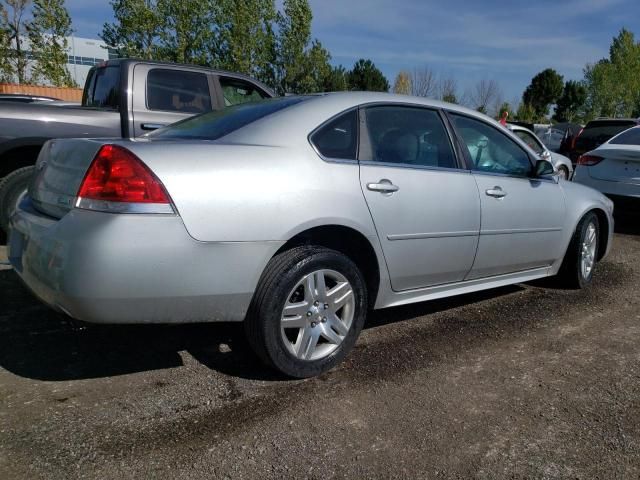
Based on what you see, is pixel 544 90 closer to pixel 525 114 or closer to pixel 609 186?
pixel 525 114

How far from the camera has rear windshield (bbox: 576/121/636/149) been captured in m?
12.4

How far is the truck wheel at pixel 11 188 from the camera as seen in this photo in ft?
16.1

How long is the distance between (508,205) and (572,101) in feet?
153

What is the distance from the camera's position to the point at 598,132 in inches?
498

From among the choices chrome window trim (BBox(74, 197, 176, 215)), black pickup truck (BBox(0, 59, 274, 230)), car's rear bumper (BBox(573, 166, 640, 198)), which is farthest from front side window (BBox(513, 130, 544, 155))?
chrome window trim (BBox(74, 197, 176, 215))

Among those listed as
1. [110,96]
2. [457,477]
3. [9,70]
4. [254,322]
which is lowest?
[457,477]

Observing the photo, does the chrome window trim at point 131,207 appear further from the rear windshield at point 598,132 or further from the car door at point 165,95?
the rear windshield at point 598,132

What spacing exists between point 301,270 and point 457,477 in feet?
3.84

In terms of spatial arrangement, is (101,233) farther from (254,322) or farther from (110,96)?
(110,96)

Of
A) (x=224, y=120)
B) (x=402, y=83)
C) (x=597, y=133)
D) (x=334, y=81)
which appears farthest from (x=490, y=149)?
(x=402, y=83)

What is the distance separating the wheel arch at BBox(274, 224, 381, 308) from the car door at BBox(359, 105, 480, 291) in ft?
0.30

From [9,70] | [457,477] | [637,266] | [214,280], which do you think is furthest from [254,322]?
[9,70]

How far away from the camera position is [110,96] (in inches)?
229

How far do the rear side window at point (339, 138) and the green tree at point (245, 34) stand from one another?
2037 centimetres
